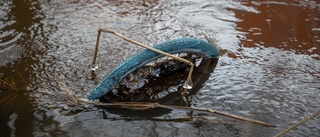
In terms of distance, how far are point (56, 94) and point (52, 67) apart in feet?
1.72

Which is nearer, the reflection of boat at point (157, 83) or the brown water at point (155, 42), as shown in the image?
the brown water at point (155, 42)

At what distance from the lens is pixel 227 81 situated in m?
3.19

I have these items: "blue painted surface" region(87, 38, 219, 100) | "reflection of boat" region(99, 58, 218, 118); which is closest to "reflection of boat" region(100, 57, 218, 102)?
"reflection of boat" region(99, 58, 218, 118)

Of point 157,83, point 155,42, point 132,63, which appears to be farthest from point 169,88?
point 155,42

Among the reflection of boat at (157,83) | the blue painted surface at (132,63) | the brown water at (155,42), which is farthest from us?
the reflection of boat at (157,83)

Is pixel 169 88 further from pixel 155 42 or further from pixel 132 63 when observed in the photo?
pixel 155 42

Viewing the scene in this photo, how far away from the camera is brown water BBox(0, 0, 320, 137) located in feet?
8.50

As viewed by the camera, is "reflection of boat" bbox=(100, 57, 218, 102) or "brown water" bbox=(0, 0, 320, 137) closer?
"brown water" bbox=(0, 0, 320, 137)

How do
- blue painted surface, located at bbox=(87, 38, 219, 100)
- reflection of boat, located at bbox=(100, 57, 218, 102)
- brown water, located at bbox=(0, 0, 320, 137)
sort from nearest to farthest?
brown water, located at bbox=(0, 0, 320, 137), blue painted surface, located at bbox=(87, 38, 219, 100), reflection of boat, located at bbox=(100, 57, 218, 102)

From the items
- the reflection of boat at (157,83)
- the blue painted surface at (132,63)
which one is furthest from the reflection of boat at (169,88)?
the blue painted surface at (132,63)

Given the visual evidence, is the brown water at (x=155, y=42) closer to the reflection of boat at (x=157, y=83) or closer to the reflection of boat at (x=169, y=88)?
the reflection of boat at (x=169, y=88)

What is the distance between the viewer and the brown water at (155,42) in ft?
8.50

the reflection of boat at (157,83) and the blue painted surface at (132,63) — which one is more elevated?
the blue painted surface at (132,63)

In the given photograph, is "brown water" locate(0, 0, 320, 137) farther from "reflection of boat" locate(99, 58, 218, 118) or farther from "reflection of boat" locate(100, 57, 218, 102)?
"reflection of boat" locate(100, 57, 218, 102)
